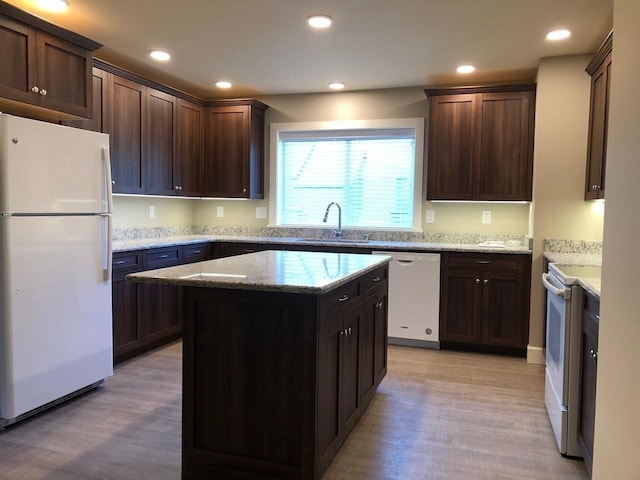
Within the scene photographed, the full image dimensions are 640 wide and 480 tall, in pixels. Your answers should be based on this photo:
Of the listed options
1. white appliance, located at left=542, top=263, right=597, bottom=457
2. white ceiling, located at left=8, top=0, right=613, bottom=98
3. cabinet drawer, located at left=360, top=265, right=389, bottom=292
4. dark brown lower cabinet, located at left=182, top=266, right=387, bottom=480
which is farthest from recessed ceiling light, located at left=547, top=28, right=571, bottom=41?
dark brown lower cabinet, located at left=182, top=266, right=387, bottom=480

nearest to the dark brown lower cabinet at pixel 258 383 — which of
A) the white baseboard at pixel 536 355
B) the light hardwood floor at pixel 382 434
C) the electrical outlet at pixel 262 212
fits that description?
the light hardwood floor at pixel 382 434

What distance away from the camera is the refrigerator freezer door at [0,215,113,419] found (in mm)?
2627

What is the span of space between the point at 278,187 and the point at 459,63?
2.29m

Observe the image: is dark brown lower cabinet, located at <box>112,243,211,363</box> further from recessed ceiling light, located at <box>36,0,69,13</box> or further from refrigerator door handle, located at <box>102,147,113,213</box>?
recessed ceiling light, located at <box>36,0,69,13</box>

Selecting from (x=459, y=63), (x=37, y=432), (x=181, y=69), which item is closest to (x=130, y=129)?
(x=181, y=69)

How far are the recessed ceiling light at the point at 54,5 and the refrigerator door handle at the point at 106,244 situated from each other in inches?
51.8

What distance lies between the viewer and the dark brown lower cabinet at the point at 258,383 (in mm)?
2062

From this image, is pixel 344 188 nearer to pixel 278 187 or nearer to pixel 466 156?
pixel 278 187

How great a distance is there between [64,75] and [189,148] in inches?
74.0

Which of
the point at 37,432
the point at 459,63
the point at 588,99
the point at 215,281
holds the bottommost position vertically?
the point at 37,432

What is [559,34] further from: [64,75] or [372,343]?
[64,75]

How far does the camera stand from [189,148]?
16.3ft

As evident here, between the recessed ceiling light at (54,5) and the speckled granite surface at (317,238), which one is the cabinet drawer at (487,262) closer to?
the speckled granite surface at (317,238)

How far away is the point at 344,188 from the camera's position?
17.2 ft
